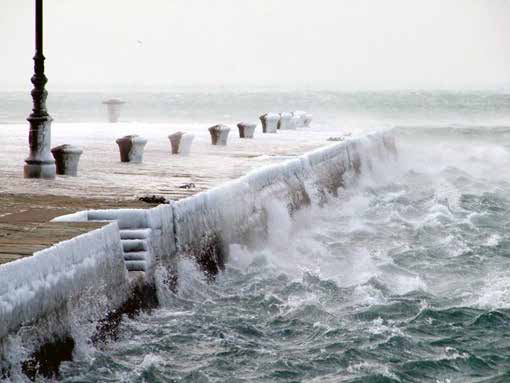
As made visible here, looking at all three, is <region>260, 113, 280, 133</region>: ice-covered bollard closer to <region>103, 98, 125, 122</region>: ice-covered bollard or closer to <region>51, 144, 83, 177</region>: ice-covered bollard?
<region>103, 98, 125, 122</region>: ice-covered bollard

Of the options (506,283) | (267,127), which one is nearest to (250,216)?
(506,283)

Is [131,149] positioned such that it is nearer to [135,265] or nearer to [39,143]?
[39,143]

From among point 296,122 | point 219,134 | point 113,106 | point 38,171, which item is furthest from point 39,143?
point 113,106

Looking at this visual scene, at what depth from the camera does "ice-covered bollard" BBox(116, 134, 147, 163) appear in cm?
1942

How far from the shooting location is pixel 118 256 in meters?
10.3

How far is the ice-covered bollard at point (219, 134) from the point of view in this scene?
83.1 feet

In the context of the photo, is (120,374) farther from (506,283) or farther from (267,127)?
(267,127)

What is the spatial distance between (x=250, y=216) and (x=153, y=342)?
224 inches

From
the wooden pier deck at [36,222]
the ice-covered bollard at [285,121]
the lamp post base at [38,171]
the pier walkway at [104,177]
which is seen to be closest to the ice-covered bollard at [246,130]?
the pier walkway at [104,177]

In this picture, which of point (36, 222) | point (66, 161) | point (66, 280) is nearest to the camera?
point (66, 280)

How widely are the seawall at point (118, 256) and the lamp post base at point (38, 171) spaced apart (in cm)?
316

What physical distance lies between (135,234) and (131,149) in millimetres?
8656

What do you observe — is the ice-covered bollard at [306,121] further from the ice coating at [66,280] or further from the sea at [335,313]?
the ice coating at [66,280]

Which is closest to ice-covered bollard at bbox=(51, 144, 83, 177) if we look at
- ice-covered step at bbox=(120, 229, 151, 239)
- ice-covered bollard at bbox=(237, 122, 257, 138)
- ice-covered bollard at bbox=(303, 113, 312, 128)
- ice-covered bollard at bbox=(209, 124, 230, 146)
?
ice-covered step at bbox=(120, 229, 151, 239)
